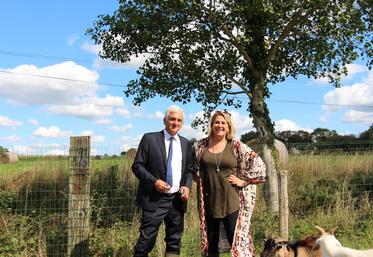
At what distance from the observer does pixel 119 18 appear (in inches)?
393

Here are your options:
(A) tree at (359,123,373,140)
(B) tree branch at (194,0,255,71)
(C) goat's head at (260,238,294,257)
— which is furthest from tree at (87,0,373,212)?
(A) tree at (359,123,373,140)

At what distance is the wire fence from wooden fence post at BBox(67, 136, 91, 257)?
6 centimetres

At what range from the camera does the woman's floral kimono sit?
5.17m

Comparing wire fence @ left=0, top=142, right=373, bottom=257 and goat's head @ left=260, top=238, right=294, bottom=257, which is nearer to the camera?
goat's head @ left=260, top=238, right=294, bottom=257

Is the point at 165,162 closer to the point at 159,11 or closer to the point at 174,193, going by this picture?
the point at 174,193

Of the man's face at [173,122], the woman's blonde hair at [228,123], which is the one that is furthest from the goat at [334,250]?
the man's face at [173,122]

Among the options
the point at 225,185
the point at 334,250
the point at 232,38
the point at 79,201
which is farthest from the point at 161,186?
the point at 232,38

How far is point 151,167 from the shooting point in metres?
5.12

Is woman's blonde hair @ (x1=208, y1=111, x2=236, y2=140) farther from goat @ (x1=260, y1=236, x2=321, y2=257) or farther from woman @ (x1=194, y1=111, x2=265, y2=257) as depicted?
goat @ (x1=260, y1=236, x2=321, y2=257)

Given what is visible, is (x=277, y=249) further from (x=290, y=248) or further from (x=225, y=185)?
(x=225, y=185)

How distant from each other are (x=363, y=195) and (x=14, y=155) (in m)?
6.50

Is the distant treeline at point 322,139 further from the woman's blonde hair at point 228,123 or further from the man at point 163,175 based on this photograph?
the man at point 163,175

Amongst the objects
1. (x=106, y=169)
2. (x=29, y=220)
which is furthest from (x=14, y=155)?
(x=106, y=169)

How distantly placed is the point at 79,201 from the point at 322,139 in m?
34.2
